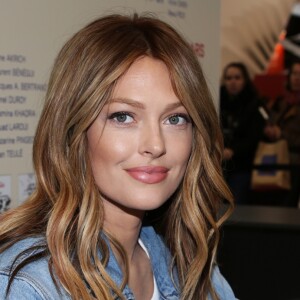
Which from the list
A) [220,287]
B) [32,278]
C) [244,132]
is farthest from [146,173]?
[244,132]

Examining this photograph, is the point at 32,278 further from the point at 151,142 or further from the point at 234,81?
the point at 234,81

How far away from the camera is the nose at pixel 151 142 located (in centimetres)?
157

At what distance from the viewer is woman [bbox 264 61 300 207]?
535 cm

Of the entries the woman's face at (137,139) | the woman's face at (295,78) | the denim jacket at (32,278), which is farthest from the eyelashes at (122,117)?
the woman's face at (295,78)

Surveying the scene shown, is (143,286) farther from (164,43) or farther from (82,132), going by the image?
(164,43)

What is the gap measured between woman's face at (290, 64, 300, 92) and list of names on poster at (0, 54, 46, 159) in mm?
3380

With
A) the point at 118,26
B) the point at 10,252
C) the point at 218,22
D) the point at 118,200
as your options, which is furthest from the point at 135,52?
the point at 218,22

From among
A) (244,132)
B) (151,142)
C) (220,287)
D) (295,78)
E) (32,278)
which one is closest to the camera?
(32,278)

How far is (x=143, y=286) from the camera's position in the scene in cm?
182

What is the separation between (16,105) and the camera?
2.70 m

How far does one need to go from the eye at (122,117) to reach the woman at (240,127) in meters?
3.42

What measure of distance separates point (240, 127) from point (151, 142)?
3648mm

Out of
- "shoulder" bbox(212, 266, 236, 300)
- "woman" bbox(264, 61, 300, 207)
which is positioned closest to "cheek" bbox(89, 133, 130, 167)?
"shoulder" bbox(212, 266, 236, 300)

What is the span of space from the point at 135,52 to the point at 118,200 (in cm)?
36
